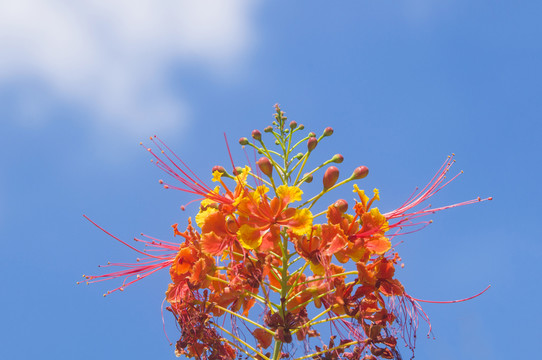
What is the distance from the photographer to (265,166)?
16.0ft

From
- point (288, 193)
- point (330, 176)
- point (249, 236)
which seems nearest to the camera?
point (249, 236)

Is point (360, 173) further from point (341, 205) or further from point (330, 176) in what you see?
point (341, 205)

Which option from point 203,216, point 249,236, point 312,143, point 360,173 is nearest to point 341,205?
point 360,173

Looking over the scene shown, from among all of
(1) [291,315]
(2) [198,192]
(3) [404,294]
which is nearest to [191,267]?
(2) [198,192]

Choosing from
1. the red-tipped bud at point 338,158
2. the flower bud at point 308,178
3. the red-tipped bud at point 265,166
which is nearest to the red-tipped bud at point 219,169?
the red-tipped bud at point 265,166

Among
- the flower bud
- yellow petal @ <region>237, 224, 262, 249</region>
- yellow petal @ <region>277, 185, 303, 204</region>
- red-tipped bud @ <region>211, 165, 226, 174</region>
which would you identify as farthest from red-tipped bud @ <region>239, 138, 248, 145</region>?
yellow petal @ <region>237, 224, 262, 249</region>

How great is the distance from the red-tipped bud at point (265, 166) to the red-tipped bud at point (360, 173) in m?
0.81

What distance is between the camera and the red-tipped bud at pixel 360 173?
195 inches

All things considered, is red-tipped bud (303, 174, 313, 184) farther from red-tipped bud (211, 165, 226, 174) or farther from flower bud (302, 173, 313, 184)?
red-tipped bud (211, 165, 226, 174)

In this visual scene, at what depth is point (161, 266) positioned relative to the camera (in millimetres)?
5105

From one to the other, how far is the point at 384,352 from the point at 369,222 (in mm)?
1086

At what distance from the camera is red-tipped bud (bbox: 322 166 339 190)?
473 cm

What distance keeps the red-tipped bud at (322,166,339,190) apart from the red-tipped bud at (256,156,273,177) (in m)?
0.52

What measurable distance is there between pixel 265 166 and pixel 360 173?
92 cm
